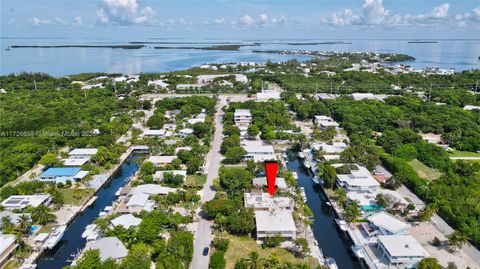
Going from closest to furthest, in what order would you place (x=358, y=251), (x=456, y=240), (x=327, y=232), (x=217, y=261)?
1. (x=217, y=261)
2. (x=456, y=240)
3. (x=358, y=251)
4. (x=327, y=232)

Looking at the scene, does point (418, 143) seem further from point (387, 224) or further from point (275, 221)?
point (275, 221)

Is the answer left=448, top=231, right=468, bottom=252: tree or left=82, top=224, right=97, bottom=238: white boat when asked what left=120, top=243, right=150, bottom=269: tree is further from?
left=448, top=231, right=468, bottom=252: tree

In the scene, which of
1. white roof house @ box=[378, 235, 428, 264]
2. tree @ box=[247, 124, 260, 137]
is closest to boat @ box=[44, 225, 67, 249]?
white roof house @ box=[378, 235, 428, 264]

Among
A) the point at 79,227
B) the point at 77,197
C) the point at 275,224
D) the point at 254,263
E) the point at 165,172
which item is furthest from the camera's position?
the point at 165,172

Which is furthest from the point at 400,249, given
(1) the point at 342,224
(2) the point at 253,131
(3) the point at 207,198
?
(2) the point at 253,131

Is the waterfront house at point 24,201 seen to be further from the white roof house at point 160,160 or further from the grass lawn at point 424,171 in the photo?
the grass lawn at point 424,171
